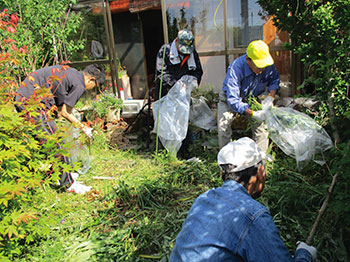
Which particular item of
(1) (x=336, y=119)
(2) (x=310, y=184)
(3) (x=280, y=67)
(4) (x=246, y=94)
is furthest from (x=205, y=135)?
(1) (x=336, y=119)

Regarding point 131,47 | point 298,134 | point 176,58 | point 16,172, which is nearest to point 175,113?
point 176,58

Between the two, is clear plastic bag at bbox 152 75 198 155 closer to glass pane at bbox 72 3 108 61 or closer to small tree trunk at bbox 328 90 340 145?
small tree trunk at bbox 328 90 340 145

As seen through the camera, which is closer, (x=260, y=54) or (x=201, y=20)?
(x=260, y=54)

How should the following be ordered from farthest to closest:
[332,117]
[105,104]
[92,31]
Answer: [92,31] < [105,104] < [332,117]

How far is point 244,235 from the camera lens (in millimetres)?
1450

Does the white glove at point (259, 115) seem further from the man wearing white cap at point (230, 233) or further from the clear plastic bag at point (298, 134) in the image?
the man wearing white cap at point (230, 233)

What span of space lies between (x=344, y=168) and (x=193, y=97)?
3.84 metres

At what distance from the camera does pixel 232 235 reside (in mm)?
1462

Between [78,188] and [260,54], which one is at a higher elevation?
[260,54]

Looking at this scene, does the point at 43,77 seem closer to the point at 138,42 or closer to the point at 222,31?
the point at 222,31

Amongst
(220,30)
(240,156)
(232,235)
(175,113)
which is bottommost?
(175,113)

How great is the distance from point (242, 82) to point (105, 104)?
3492mm

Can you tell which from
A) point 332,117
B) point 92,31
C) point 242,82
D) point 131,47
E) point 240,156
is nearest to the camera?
point 240,156

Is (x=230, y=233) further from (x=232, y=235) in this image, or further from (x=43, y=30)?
(x=43, y=30)
